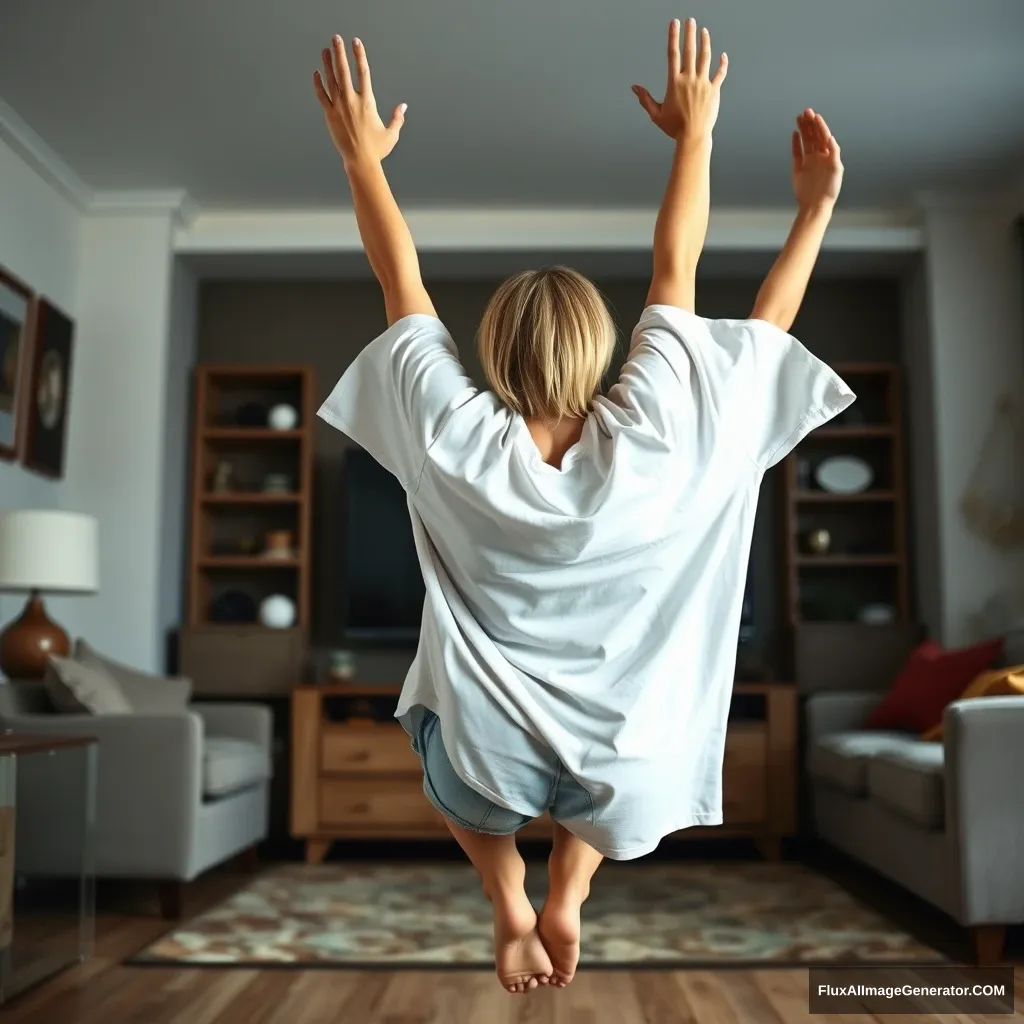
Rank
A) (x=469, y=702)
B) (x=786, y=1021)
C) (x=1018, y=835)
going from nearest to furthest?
(x=469, y=702)
(x=786, y=1021)
(x=1018, y=835)

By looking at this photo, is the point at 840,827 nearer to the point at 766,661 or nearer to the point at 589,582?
the point at 766,661

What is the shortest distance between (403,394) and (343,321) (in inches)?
189

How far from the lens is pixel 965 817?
320 centimetres

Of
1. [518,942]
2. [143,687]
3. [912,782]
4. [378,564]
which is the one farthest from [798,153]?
[378,564]

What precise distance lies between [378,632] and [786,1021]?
3122 mm

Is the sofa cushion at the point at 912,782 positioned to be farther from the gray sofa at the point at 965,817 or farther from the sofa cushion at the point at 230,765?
the sofa cushion at the point at 230,765

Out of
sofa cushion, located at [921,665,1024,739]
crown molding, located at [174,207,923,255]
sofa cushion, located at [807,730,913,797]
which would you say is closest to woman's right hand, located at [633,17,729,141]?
sofa cushion, located at [921,665,1024,739]

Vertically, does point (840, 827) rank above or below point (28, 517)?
below

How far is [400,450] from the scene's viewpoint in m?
1.32

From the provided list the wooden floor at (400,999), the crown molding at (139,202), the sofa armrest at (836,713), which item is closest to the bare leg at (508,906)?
the wooden floor at (400,999)

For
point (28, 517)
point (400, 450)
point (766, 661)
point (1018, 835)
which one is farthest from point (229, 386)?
point (400, 450)

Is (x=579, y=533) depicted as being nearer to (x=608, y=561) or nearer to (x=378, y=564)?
(x=608, y=561)

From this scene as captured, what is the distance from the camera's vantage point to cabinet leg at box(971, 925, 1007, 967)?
3207 millimetres

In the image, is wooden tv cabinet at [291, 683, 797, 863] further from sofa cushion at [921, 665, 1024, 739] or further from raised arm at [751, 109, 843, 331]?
raised arm at [751, 109, 843, 331]
